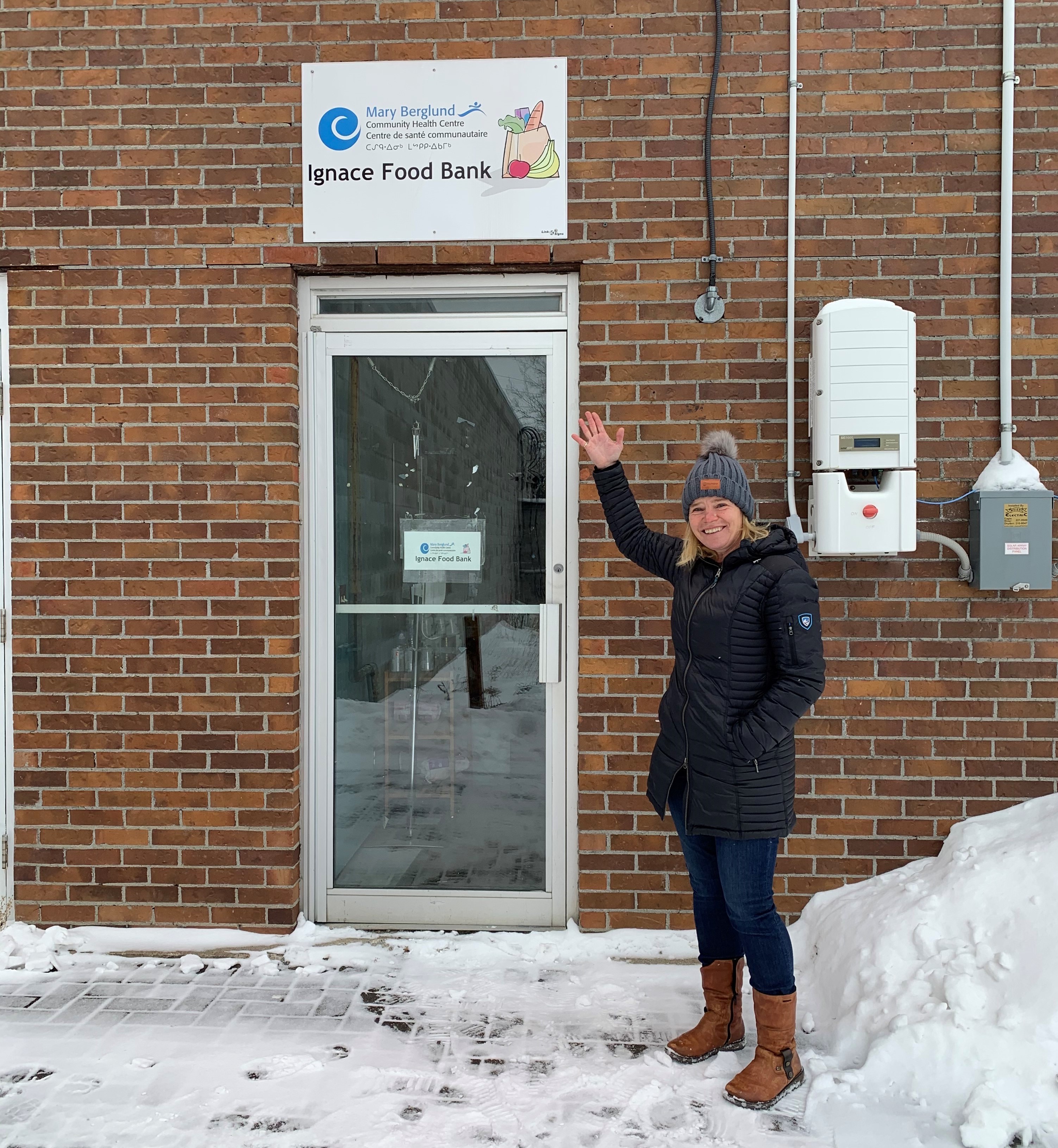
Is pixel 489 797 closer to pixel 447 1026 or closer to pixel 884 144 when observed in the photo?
pixel 447 1026

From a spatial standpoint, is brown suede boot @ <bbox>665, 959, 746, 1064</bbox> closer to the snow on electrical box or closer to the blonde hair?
the blonde hair

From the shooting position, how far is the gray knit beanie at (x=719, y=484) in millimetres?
2846

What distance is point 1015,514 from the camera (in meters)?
3.68

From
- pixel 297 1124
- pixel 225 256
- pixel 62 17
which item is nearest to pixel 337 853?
pixel 297 1124

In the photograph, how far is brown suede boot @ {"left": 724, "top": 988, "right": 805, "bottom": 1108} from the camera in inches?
109

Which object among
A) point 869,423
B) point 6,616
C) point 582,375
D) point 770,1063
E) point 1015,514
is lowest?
point 770,1063

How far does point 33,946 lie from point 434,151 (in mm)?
3728

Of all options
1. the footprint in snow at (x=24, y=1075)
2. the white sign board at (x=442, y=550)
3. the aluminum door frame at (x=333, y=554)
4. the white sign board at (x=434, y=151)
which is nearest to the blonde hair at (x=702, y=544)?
the aluminum door frame at (x=333, y=554)

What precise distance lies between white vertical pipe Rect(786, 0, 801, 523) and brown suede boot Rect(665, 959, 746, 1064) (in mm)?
1746

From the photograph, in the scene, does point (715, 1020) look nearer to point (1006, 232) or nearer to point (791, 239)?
point (791, 239)

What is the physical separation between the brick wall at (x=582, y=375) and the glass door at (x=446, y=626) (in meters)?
0.23

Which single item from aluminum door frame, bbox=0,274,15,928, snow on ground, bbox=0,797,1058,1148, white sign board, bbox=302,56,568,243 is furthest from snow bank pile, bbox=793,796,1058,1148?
aluminum door frame, bbox=0,274,15,928

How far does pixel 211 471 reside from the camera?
396cm

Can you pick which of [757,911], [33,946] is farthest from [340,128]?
[33,946]
